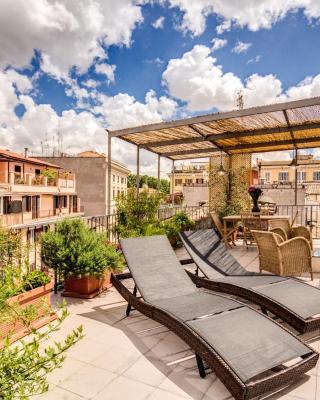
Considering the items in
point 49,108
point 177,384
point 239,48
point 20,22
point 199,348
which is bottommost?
point 177,384

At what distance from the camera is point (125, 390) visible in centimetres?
219

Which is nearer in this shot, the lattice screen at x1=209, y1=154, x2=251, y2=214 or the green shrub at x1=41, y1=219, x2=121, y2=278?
the green shrub at x1=41, y1=219, x2=121, y2=278

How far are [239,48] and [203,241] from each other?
364 inches

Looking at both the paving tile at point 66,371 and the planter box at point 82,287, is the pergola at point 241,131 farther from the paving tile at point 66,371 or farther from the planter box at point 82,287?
the paving tile at point 66,371

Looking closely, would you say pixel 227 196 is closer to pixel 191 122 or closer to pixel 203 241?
pixel 191 122

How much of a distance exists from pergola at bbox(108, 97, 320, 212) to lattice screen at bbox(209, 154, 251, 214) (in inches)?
42.8

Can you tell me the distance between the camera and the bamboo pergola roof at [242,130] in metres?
5.45

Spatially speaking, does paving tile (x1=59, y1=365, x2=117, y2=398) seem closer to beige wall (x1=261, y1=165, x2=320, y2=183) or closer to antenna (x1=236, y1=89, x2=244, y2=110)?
antenna (x1=236, y1=89, x2=244, y2=110)

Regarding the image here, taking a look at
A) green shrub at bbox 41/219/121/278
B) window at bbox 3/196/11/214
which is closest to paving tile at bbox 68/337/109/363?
green shrub at bbox 41/219/121/278

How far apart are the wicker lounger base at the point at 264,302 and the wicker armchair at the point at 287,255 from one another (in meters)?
1.27

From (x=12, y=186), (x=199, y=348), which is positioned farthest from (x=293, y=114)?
(x=12, y=186)

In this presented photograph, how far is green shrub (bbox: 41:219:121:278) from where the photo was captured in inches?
149

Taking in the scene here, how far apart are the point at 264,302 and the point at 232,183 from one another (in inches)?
320

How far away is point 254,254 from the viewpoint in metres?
7.11
